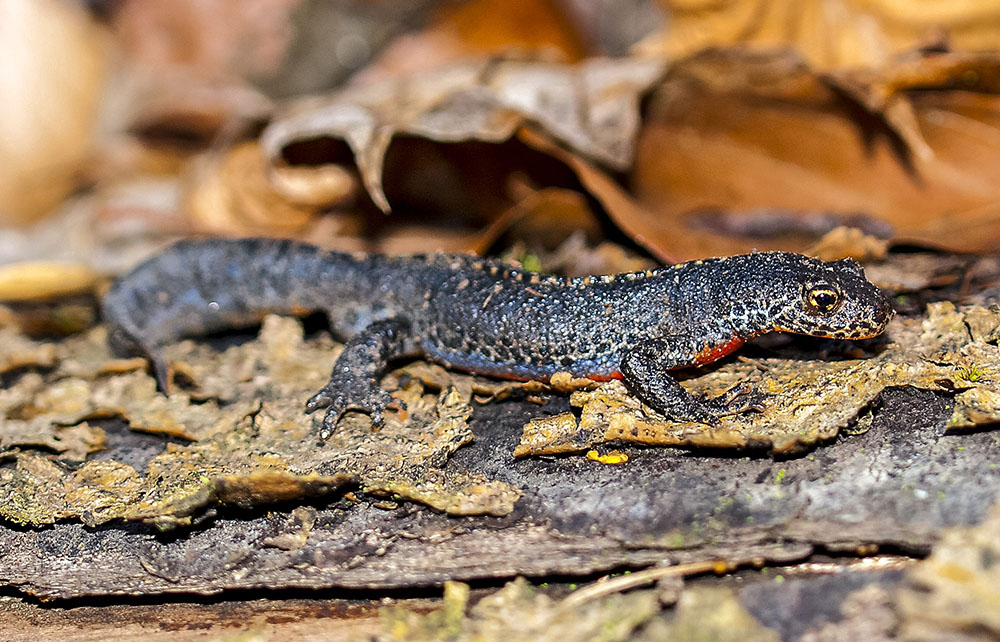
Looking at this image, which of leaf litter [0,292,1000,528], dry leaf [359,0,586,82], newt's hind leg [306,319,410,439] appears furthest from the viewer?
dry leaf [359,0,586,82]

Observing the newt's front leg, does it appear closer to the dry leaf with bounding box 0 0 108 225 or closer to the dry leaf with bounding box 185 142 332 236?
the dry leaf with bounding box 185 142 332 236

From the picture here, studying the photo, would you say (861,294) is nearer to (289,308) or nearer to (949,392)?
(949,392)

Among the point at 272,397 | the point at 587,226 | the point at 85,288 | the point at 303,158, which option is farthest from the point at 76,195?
the point at 587,226

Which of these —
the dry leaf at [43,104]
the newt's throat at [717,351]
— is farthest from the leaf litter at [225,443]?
the dry leaf at [43,104]

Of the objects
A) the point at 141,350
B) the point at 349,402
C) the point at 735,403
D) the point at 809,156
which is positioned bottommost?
the point at 349,402

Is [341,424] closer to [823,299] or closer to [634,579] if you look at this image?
[634,579]

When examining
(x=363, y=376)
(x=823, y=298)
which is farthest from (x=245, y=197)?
(x=823, y=298)

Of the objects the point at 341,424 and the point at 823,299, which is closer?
the point at 823,299

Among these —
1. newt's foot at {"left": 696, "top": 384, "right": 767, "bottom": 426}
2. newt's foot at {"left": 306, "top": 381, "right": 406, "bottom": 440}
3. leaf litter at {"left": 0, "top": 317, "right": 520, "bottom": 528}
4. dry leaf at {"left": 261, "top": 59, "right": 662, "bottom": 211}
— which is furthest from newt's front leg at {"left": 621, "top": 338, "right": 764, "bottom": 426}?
dry leaf at {"left": 261, "top": 59, "right": 662, "bottom": 211}
